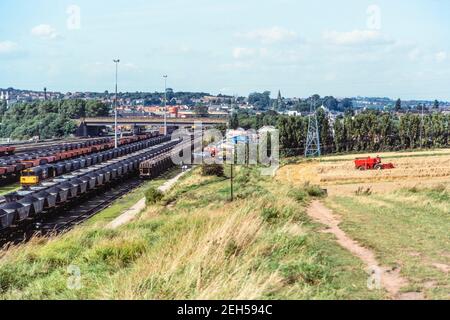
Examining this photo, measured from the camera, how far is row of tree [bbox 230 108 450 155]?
2485 inches

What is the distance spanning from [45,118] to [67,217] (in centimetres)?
9105

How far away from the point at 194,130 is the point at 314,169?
6797cm

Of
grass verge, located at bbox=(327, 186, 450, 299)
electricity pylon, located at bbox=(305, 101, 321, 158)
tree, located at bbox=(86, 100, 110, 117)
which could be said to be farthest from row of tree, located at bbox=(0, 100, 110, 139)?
grass verge, located at bbox=(327, 186, 450, 299)

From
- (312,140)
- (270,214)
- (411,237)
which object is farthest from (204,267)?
(312,140)

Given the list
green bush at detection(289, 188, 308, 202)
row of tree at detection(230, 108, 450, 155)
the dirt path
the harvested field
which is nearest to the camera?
the dirt path

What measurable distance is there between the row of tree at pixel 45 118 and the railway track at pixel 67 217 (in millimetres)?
72624

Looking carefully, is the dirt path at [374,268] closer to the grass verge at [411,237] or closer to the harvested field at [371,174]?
the grass verge at [411,237]

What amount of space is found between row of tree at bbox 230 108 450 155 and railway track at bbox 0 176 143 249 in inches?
985

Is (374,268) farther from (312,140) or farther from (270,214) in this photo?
(312,140)

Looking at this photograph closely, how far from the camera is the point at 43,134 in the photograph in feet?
360

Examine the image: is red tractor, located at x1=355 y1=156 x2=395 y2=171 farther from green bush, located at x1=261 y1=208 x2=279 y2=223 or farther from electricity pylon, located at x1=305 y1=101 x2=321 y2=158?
green bush, located at x1=261 y1=208 x2=279 y2=223
